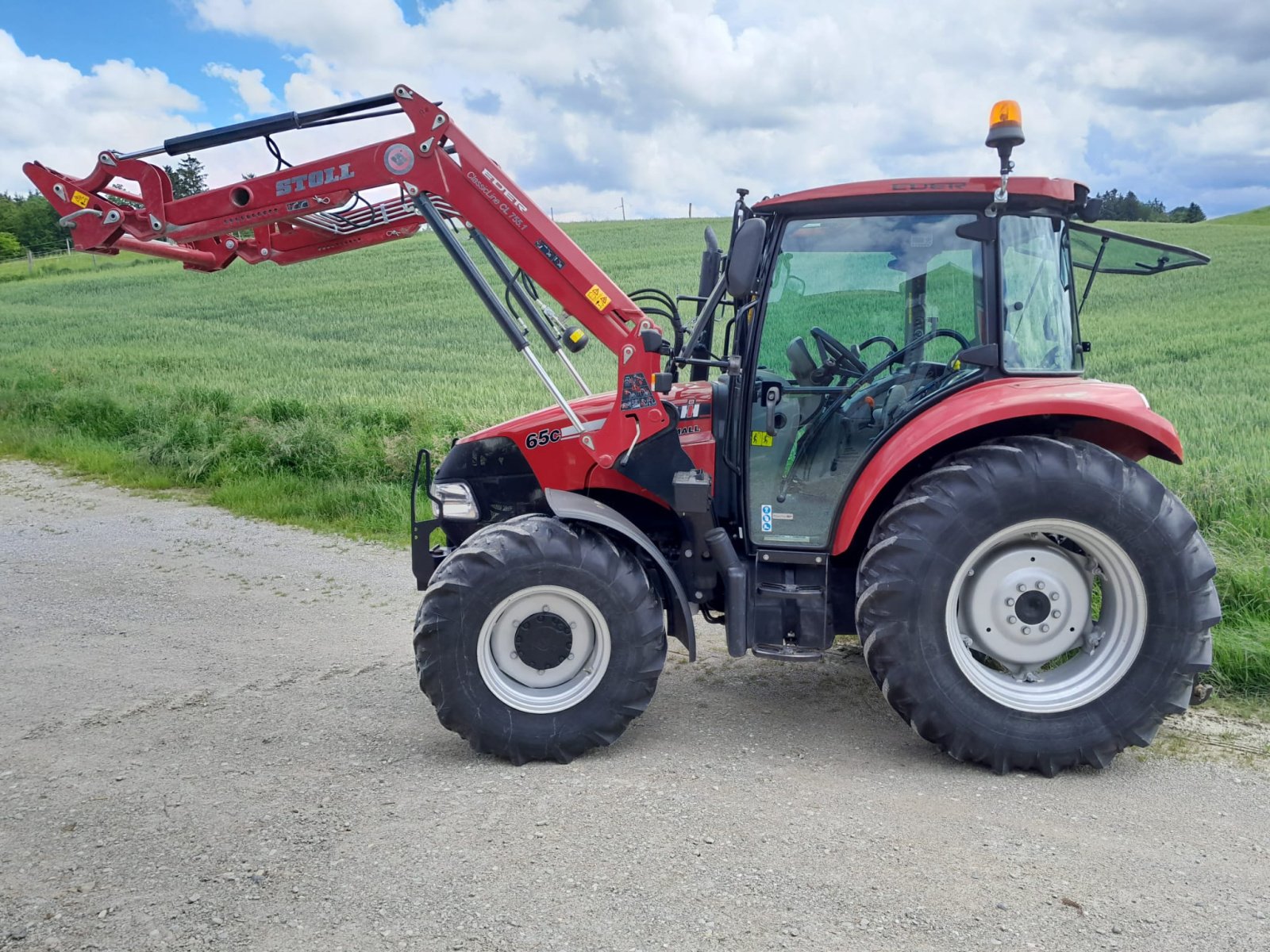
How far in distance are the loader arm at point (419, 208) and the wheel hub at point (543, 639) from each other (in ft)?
2.41

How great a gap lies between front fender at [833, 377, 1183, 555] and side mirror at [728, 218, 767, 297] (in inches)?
35.4

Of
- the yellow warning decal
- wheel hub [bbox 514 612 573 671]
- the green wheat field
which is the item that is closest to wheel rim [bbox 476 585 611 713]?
wheel hub [bbox 514 612 573 671]

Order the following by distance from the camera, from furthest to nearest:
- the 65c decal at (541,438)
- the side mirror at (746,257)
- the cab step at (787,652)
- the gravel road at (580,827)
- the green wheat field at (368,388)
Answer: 1. the green wheat field at (368,388)
2. the 65c decal at (541,438)
3. the cab step at (787,652)
4. the side mirror at (746,257)
5. the gravel road at (580,827)

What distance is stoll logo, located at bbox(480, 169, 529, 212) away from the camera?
448cm

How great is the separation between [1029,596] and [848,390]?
1.12 m

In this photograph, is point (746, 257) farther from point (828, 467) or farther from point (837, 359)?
point (828, 467)

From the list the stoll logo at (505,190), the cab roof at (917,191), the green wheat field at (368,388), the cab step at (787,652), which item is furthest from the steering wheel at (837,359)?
the green wheat field at (368,388)

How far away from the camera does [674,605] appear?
14.5ft

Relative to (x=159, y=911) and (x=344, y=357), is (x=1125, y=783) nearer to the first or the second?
(x=159, y=911)

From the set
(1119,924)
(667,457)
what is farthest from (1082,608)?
(667,457)

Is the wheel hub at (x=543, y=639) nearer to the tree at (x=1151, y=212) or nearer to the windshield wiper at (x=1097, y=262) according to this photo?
the windshield wiper at (x=1097, y=262)

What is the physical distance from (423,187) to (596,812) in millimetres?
2750

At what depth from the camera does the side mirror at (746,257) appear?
3723 millimetres

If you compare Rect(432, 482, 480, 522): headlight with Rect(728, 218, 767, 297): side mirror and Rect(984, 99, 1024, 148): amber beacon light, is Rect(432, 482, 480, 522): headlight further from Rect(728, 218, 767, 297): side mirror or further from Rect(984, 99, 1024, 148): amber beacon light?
Rect(984, 99, 1024, 148): amber beacon light
